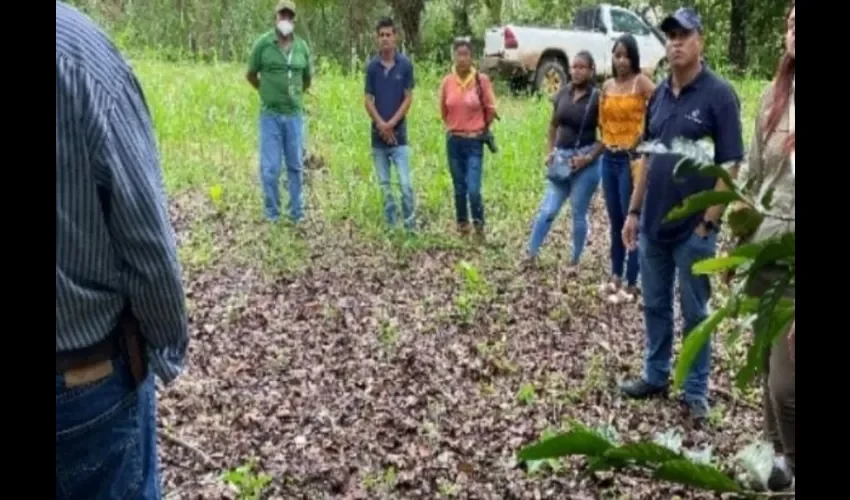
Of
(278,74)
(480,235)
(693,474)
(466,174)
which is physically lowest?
(480,235)

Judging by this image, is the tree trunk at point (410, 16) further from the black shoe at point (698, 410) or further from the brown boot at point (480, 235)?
the black shoe at point (698, 410)

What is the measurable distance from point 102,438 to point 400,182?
6.41m

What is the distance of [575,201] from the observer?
7629 mm

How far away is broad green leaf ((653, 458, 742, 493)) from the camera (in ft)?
3.93

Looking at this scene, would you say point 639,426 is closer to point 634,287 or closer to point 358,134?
point 634,287

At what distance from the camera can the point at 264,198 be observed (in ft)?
29.4

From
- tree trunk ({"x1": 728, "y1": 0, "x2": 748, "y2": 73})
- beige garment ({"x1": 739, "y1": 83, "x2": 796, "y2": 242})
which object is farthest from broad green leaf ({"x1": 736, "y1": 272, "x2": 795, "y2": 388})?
tree trunk ({"x1": 728, "y1": 0, "x2": 748, "y2": 73})

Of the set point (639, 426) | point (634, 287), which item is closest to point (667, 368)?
point (639, 426)

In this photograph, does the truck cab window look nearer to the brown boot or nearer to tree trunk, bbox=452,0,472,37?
tree trunk, bbox=452,0,472,37

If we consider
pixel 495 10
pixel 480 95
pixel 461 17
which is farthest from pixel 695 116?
pixel 495 10

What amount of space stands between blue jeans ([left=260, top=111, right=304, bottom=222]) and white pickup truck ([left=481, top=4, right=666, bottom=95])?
8535 millimetres

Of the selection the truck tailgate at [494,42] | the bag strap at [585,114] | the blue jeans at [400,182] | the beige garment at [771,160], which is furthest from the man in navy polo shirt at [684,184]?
the truck tailgate at [494,42]

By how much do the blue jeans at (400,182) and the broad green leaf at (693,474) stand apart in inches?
285

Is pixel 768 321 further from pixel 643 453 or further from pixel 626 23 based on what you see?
pixel 626 23
